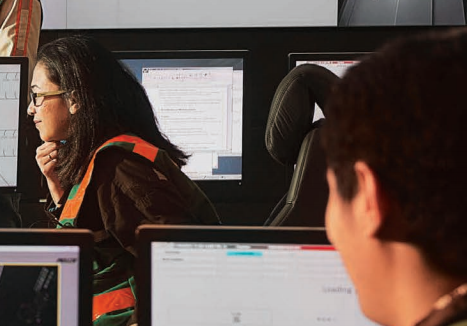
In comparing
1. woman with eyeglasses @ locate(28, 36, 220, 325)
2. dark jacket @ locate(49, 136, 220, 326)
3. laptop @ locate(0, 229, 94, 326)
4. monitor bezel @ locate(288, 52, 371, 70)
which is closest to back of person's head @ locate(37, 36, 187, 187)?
woman with eyeglasses @ locate(28, 36, 220, 325)

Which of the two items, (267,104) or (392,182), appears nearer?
(392,182)

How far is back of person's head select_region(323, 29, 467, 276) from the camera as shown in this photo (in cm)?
55

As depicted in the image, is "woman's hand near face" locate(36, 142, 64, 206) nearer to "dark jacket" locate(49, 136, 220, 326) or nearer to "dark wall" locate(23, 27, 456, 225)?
"dark jacket" locate(49, 136, 220, 326)

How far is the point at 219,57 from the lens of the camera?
102 inches

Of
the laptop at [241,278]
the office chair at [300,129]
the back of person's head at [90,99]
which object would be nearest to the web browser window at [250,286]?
the laptop at [241,278]

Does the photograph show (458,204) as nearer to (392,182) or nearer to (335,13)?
(392,182)

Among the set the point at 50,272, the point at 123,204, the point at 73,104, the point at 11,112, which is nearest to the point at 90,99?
the point at 73,104

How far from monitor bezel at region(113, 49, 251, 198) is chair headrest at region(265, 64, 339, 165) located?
1187 millimetres

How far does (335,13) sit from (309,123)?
2.86 m

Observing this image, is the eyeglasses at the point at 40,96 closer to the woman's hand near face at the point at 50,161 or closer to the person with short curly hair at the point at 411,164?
the woman's hand near face at the point at 50,161

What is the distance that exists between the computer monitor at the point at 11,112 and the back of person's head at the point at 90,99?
0.07 meters

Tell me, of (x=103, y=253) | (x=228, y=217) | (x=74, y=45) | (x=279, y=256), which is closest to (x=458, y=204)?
(x=279, y=256)

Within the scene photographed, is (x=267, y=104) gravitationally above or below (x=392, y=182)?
above

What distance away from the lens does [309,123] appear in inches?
56.4
